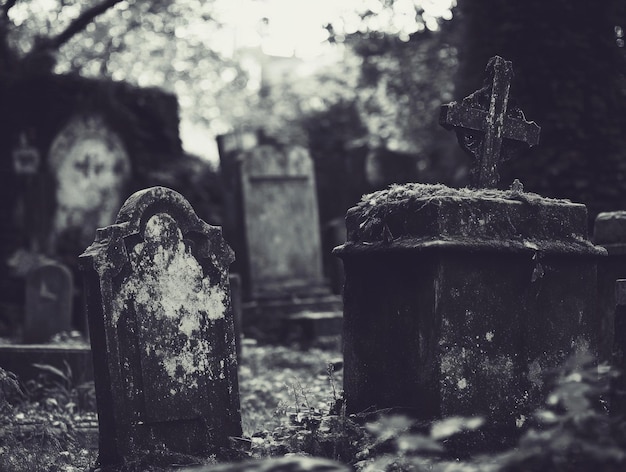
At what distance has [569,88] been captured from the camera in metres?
9.87

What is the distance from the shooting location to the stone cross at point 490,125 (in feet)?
17.2

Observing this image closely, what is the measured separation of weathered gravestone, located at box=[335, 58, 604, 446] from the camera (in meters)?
4.49

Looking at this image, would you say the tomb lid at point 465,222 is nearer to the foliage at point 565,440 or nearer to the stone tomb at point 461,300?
the stone tomb at point 461,300

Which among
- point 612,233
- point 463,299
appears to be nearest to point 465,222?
point 463,299

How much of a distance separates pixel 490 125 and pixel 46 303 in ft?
17.5

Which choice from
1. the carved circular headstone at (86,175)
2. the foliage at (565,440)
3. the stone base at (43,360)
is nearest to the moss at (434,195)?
the foliage at (565,440)

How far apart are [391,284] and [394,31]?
1093cm

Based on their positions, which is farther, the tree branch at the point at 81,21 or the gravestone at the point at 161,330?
the tree branch at the point at 81,21

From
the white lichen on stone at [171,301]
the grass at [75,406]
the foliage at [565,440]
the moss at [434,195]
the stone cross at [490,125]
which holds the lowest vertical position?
the grass at [75,406]

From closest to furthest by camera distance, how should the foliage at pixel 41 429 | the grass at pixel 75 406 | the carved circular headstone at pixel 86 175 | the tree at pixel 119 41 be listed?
the foliage at pixel 41 429
the grass at pixel 75 406
the carved circular headstone at pixel 86 175
the tree at pixel 119 41

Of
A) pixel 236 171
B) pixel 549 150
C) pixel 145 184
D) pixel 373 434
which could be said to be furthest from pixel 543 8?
pixel 373 434

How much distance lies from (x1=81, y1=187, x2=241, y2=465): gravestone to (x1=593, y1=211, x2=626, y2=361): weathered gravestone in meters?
2.93

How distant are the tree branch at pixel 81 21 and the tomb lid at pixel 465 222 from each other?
33.1 ft

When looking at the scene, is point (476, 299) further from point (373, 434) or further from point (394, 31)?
point (394, 31)
